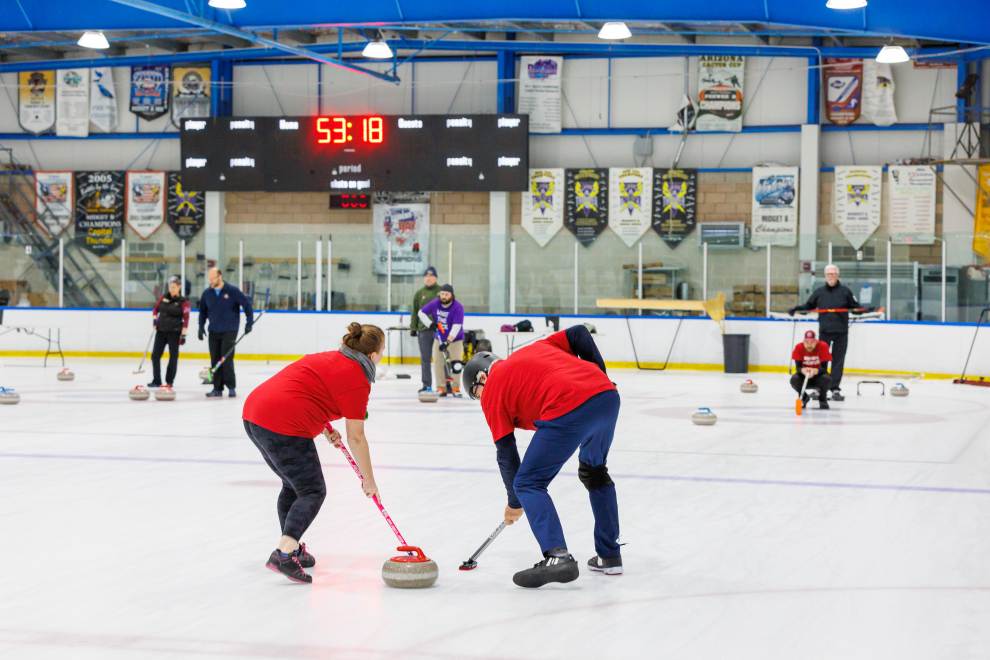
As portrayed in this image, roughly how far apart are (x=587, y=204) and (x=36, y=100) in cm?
1119

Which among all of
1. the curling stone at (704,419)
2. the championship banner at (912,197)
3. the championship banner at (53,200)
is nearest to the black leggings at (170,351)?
the curling stone at (704,419)

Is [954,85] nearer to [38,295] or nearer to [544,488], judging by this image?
[38,295]

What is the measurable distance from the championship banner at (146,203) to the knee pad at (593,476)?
20297 millimetres

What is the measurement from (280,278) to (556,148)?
18.5 feet

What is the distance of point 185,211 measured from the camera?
23.9m

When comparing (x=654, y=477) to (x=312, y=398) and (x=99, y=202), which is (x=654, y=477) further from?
(x=99, y=202)

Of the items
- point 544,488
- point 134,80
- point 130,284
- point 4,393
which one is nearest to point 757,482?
point 544,488

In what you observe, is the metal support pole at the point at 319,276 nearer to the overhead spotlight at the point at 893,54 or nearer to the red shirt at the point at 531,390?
the overhead spotlight at the point at 893,54

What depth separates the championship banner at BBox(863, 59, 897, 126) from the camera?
21750mm

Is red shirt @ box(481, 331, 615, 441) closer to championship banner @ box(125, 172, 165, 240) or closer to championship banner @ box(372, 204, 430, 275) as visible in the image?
championship banner @ box(372, 204, 430, 275)

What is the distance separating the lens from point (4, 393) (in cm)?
1252

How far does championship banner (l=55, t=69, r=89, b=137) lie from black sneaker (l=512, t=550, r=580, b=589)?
72.0 ft

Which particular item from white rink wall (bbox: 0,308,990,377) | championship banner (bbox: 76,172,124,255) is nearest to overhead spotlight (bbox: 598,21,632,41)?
white rink wall (bbox: 0,308,990,377)

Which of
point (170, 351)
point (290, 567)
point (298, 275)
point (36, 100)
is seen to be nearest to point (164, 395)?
point (170, 351)
